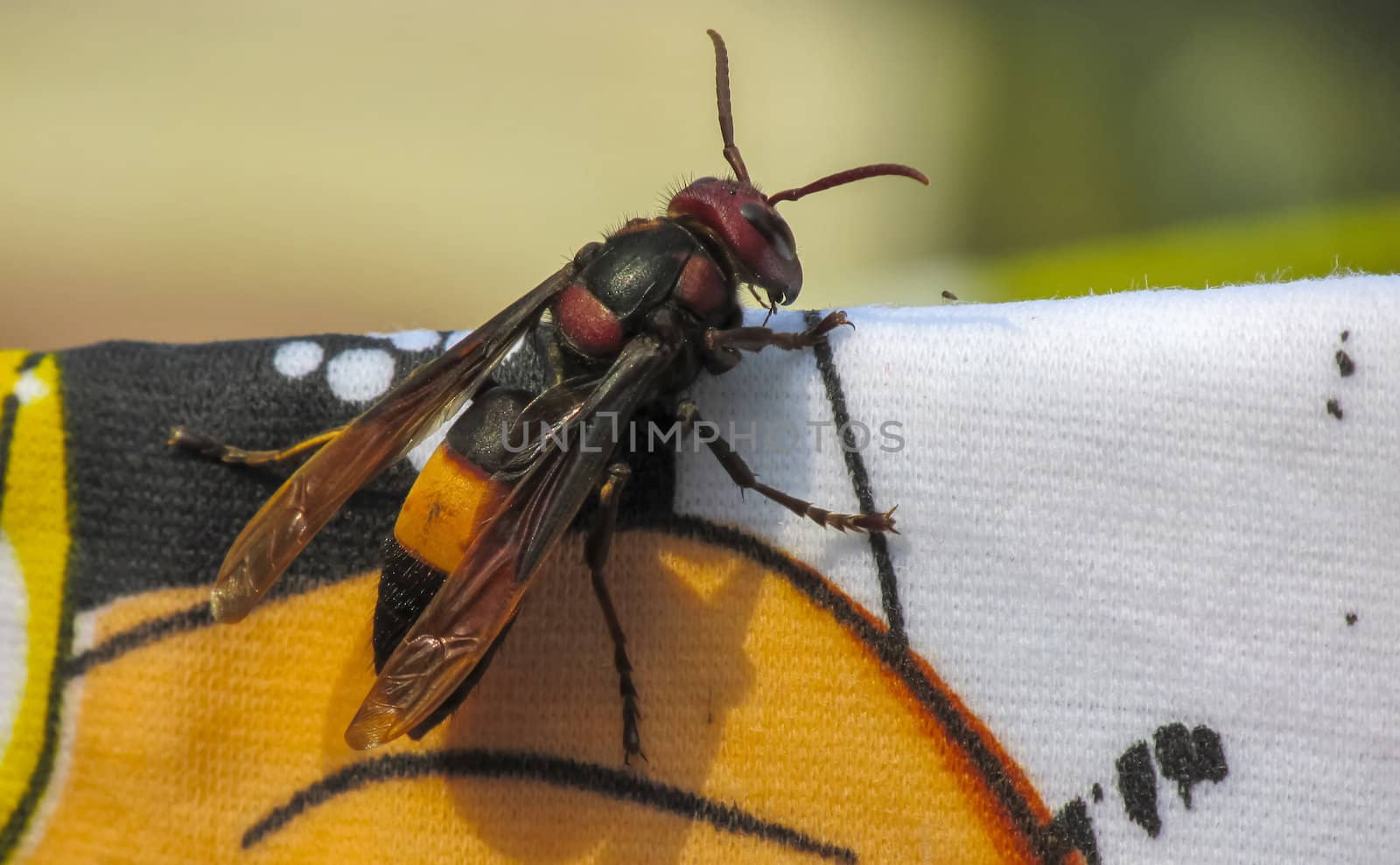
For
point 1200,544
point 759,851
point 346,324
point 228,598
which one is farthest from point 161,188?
point 1200,544

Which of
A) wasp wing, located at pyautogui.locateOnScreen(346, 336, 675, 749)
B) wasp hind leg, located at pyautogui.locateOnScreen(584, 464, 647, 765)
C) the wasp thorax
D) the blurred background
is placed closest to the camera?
wasp wing, located at pyautogui.locateOnScreen(346, 336, 675, 749)

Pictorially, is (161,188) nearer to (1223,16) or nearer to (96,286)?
(96,286)

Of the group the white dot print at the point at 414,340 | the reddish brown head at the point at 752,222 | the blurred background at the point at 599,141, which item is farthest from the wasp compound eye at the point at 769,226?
the blurred background at the point at 599,141

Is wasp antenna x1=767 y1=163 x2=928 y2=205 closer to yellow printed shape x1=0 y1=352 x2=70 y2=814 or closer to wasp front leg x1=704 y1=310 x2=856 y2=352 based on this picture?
wasp front leg x1=704 y1=310 x2=856 y2=352

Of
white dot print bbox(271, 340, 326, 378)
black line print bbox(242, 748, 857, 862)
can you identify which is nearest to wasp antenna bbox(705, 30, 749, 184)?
white dot print bbox(271, 340, 326, 378)

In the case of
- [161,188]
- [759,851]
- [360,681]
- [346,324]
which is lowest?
[759,851]

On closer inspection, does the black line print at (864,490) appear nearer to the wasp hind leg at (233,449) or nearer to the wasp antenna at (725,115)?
the wasp antenna at (725,115)

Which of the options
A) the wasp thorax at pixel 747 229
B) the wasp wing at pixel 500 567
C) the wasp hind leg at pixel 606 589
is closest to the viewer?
the wasp wing at pixel 500 567
